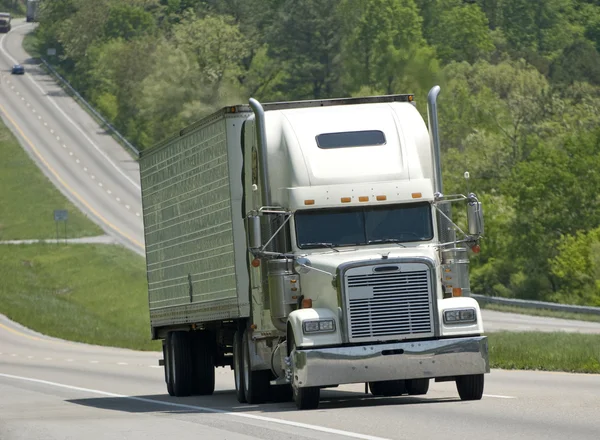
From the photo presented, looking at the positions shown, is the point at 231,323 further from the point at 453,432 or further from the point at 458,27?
the point at 458,27

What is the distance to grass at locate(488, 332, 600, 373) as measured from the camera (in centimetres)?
2648

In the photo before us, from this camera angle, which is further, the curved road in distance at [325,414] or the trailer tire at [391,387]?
the trailer tire at [391,387]

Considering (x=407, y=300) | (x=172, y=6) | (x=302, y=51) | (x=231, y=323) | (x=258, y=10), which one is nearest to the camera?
(x=407, y=300)

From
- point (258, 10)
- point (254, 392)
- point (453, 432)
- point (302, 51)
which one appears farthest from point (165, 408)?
point (258, 10)

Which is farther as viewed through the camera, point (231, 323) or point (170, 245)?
point (170, 245)

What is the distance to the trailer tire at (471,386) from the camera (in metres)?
19.5

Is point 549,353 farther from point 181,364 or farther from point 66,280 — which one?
point 66,280

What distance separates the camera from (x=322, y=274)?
1956cm

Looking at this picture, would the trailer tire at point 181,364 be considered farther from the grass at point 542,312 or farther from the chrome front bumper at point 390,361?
the grass at point 542,312

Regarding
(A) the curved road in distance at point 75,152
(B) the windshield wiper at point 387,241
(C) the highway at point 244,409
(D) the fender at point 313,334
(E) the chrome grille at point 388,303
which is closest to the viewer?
(C) the highway at point 244,409

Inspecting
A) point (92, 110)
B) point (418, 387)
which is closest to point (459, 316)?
point (418, 387)

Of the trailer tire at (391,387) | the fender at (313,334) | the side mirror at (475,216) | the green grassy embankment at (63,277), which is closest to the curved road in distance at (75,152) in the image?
the green grassy embankment at (63,277)

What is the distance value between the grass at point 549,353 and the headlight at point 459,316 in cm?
659

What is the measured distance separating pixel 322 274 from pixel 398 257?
3.46 ft
